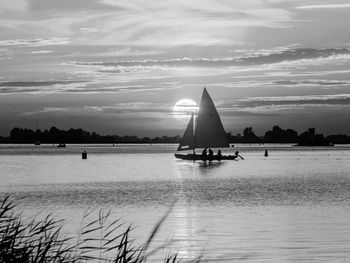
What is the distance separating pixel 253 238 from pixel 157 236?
395 centimetres

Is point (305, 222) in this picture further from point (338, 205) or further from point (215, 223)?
point (338, 205)

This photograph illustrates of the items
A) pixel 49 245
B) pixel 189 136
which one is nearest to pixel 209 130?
pixel 189 136

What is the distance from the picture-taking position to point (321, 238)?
28.0 meters

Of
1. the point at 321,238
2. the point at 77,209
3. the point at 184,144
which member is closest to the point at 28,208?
the point at 77,209

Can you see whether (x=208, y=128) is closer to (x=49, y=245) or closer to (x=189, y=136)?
(x=189, y=136)

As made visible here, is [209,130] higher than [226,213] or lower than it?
higher

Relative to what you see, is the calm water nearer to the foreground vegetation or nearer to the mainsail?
the foreground vegetation

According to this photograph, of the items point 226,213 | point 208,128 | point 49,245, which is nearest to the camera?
point 49,245

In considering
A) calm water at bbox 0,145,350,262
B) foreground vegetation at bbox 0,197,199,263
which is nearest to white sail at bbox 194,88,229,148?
calm water at bbox 0,145,350,262

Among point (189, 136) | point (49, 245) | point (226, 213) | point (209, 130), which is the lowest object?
point (226, 213)

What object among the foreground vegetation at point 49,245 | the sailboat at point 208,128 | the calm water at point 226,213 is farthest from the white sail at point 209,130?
the foreground vegetation at point 49,245

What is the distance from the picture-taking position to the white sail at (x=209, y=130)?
343 feet

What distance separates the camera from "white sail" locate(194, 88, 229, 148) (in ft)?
343

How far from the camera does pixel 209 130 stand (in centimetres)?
10481
